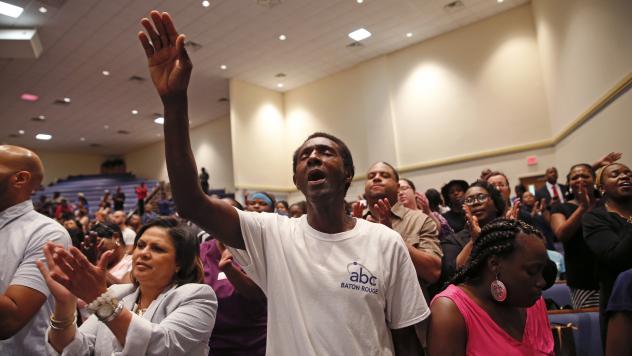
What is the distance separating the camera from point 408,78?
10.8 m

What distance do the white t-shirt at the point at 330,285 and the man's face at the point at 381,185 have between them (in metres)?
1.15

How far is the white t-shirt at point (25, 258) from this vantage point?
1.62 meters

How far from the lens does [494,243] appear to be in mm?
1633

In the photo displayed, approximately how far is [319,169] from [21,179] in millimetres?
1334

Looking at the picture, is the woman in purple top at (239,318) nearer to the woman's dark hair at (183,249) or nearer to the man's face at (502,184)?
the woman's dark hair at (183,249)

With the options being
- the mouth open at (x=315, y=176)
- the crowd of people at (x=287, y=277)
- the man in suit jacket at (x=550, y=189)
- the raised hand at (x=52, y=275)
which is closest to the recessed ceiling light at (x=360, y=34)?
the man in suit jacket at (x=550, y=189)

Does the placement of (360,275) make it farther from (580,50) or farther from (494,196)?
(580,50)

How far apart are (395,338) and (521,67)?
9361 mm

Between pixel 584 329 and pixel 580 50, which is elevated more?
pixel 580 50

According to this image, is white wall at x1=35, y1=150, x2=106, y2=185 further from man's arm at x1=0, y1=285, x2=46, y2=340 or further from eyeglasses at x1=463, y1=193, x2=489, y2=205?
eyeglasses at x1=463, y1=193, x2=489, y2=205

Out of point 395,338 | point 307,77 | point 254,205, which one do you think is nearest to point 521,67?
point 307,77

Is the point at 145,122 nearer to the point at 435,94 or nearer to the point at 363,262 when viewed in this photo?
the point at 435,94

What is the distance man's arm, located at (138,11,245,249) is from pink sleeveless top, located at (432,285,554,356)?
980 millimetres

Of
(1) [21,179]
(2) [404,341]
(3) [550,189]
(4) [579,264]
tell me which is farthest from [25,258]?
(3) [550,189]
